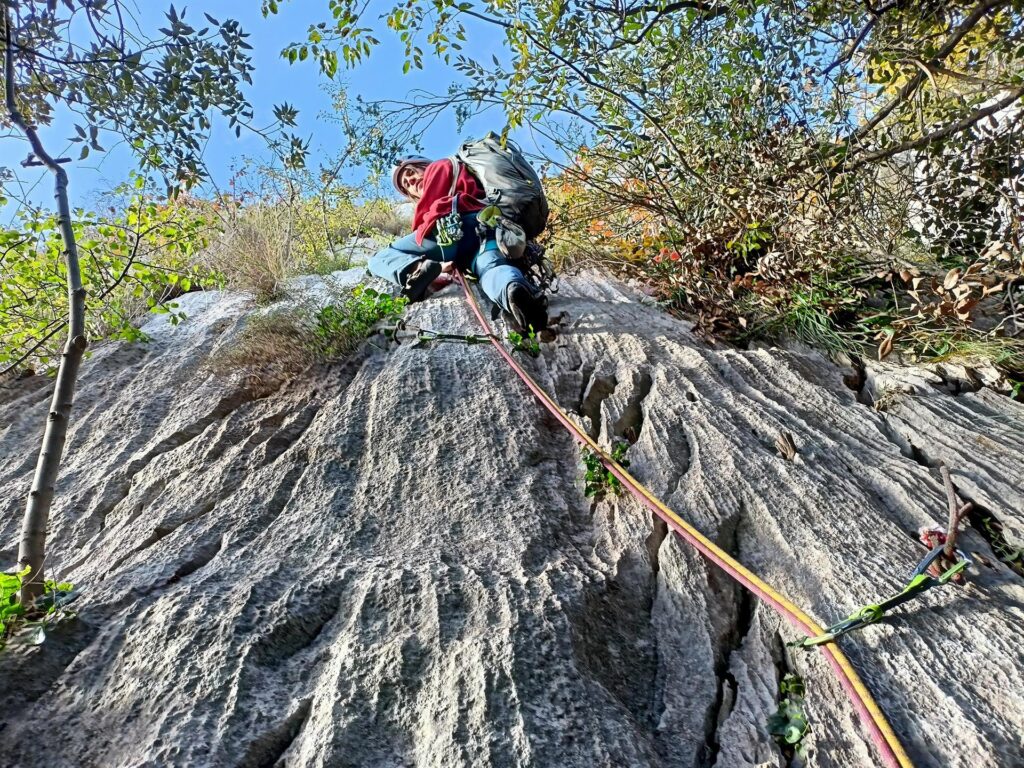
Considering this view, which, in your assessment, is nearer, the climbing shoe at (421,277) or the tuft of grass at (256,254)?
the climbing shoe at (421,277)

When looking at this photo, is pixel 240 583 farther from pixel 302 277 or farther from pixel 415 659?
pixel 302 277

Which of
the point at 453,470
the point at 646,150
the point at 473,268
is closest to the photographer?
the point at 453,470

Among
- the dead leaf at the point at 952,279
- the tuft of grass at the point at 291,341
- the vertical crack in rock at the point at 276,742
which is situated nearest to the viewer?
the vertical crack in rock at the point at 276,742

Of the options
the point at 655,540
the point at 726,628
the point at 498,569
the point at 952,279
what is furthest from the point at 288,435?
the point at 952,279

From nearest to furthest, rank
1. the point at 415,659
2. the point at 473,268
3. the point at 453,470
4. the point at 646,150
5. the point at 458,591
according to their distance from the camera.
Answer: the point at 415,659 < the point at 458,591 < the point at 453,470 < the point at 646,150 < the point at 473,268

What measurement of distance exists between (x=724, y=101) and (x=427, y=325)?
2363 mm

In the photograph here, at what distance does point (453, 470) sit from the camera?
3.04 meters

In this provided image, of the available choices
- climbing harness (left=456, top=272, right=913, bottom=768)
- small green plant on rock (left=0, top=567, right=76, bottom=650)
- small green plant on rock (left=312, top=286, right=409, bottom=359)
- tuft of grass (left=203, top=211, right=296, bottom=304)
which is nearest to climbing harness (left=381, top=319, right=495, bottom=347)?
small green plant on rock (left=312, top=286, right=409, bottom=359)

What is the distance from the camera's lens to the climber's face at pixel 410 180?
568 centimetres

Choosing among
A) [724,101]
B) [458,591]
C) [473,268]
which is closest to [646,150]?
[724,101]

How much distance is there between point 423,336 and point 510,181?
1.50 metres

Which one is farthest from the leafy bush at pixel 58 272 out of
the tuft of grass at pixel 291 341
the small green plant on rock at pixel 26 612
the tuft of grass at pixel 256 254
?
the small green plant on rock at pixel 26 612

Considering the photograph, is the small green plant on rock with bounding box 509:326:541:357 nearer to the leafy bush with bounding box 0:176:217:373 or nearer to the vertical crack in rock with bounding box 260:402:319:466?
the vertical crack in rock with bounding box 260:402:319:466

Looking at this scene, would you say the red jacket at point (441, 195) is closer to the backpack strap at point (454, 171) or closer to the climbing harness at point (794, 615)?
the backpack strap at point (454, 171)
